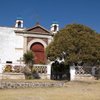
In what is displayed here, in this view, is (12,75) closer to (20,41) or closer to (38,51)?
(20,41)

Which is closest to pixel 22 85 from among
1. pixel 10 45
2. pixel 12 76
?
pixel 12 76

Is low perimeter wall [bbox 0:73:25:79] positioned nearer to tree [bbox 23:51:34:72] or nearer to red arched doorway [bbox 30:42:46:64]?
tree [bbox 23:51:34:72]

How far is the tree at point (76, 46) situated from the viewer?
2505 cm

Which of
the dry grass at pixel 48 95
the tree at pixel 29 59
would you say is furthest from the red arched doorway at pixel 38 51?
the dry grass at pixel 48 95

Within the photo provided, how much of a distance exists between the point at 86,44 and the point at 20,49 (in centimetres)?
945

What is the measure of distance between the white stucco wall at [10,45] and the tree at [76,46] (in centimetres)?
631

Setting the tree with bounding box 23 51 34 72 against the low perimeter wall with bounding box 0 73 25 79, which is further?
the tree with bounding box 23 51 34 72

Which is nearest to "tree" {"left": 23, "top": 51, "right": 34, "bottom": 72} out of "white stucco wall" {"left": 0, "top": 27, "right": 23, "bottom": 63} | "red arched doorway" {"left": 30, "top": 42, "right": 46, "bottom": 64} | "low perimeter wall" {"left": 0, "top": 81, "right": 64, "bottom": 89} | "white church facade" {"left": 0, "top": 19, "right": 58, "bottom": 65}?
"white church facade" {"left": 0, "top": 19, "right": 58, "bottom": 65}

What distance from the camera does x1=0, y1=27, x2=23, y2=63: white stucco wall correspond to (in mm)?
31328

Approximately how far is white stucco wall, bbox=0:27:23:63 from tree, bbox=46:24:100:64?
631 cm

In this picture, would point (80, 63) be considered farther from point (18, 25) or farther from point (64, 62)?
point (18, 25)

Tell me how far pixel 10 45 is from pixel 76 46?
30.6 ft

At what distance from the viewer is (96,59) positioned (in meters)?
25.4

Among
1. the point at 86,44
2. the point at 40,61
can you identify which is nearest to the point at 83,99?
the point at 86,44
